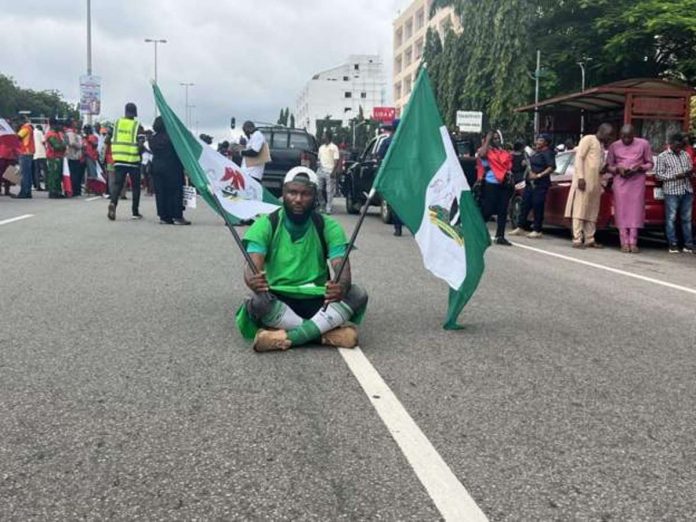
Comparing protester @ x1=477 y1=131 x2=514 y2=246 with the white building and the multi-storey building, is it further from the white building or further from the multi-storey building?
the white building

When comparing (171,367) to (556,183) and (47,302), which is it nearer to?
(47,302)

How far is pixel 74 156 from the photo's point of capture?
20.0 m

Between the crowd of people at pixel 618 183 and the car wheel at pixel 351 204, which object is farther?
the car wheel at pixel 351 204

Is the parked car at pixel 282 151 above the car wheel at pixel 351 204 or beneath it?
above

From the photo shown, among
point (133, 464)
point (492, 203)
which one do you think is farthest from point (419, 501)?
point (492, 203)

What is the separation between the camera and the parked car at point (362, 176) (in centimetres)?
1566

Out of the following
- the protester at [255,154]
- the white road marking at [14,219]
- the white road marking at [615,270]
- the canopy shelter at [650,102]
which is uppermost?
the canopy shelter at [650,102]

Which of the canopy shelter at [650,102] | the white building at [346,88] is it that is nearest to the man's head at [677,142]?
the canopy shelter at [650,102]

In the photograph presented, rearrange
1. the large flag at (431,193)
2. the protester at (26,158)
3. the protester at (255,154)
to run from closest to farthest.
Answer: the large flag at (431,193), the protester at (255,154), the protester at (26,158)

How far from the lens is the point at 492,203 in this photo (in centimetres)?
1278

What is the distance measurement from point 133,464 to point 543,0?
1327 inches

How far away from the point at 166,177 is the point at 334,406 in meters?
10.2

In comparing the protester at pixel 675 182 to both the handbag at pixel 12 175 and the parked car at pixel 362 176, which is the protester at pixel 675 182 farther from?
the handbag at pixel 12 175

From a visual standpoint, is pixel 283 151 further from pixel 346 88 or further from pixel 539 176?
pixel 346 88
